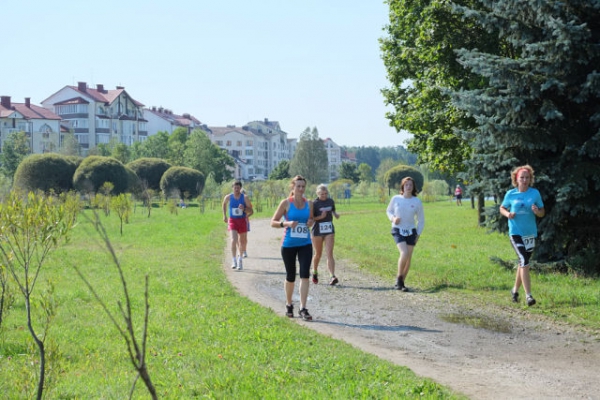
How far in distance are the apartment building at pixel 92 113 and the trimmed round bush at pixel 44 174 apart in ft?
211

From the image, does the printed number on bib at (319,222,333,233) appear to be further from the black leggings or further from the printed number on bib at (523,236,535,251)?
the printed number on bib at (523,236,535,251)

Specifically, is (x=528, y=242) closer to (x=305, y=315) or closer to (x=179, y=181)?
(x=305, y=315)

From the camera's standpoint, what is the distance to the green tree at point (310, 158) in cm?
12425

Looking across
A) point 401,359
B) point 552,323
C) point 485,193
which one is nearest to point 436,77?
point 485,193

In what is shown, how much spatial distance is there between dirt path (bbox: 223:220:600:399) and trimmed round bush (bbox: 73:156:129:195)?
40.8 meters

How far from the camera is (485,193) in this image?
1367cm

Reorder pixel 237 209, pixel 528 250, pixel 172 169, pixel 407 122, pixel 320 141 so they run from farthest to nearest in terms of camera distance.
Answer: pixel 320 141 < pixel 172 169 < pixel 407 122 < pixel 237 209 < pixel 528 250

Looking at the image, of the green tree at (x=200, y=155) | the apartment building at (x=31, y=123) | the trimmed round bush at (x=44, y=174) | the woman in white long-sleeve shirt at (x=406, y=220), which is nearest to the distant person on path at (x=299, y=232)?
the woman in white long-sleeve shirt at (x=406, y=220)

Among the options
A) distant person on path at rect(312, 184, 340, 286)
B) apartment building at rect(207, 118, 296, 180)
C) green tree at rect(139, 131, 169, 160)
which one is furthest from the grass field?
apartment building at rect(207, 118, 296, 180)

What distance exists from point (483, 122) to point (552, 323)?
14.9 ft

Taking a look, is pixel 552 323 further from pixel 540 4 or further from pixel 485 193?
pixel 540 4

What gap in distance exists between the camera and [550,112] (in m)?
12.0

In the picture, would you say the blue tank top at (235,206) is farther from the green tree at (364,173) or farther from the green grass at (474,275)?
the green tree at (364,173)

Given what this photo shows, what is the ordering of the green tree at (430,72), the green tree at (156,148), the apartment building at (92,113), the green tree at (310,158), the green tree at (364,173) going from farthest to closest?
1. the green tree at (364,173)
2. the green tree at (310,158)
3. the apartment building at (92,113)
4. the green tree at (156,148)
5. the green tree at (430,72)
